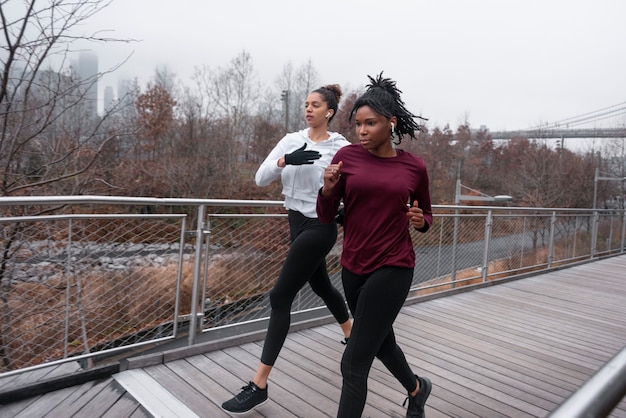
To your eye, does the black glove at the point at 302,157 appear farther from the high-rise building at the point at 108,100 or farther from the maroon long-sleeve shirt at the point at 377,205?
the high-rise building at the point at 108,100

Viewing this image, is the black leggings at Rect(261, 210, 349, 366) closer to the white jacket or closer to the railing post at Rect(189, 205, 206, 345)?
the white jacket

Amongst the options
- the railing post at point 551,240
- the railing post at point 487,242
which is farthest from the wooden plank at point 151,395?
the railing post at point 551,240

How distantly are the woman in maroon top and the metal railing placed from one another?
4.28ft

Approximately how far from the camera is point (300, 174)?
2447 mm

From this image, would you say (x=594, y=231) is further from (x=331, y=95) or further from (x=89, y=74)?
(x=89, y=74)

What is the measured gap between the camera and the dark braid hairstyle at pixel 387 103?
1.90m

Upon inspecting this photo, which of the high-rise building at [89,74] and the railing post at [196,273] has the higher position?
the high-rise building at [89,74]

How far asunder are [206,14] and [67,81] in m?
14.8

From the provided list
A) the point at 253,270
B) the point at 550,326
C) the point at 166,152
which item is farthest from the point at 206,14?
the point at 550,326

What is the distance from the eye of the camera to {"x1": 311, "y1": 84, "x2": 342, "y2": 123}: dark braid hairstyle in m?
2.54

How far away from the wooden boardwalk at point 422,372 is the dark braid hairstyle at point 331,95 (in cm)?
164

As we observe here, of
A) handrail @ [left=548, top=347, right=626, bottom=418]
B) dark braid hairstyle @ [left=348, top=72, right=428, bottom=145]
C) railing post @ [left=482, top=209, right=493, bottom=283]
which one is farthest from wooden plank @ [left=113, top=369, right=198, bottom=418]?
railing post @ [left=482, top=209, right=493, bottom=283]

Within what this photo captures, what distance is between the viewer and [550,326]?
4285 millimetres

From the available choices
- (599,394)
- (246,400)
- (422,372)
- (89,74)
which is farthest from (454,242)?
(599,394)
